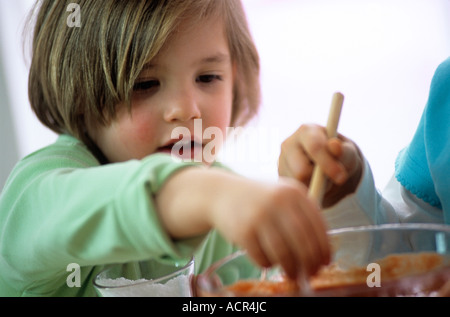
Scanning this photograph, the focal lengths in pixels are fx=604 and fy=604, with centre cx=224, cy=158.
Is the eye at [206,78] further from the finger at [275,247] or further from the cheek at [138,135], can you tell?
the finger at [275,247]

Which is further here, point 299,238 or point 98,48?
point 98,48

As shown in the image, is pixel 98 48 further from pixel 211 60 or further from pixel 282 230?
pixel 282 230

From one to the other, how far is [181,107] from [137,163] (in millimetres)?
251

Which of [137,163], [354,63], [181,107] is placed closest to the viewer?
[137,163]

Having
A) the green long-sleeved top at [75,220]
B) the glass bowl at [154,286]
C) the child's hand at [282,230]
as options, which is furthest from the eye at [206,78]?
the child's hand at [282,230]

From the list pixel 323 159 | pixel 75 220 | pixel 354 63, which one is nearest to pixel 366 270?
pixel 323 159

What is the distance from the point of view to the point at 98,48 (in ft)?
2.13

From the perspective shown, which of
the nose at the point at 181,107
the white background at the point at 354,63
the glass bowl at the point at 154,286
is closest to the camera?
the glass bowl at the point at 154,286

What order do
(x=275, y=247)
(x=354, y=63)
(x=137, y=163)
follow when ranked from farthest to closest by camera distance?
(x=354, y=63), (x=137, y=163), (x=275, y=247)

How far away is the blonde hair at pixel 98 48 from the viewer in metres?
0.62

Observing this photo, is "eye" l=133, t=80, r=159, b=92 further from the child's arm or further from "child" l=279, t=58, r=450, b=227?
the child's arm

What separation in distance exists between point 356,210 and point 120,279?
220 millimetres

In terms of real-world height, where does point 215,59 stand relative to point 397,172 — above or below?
above
